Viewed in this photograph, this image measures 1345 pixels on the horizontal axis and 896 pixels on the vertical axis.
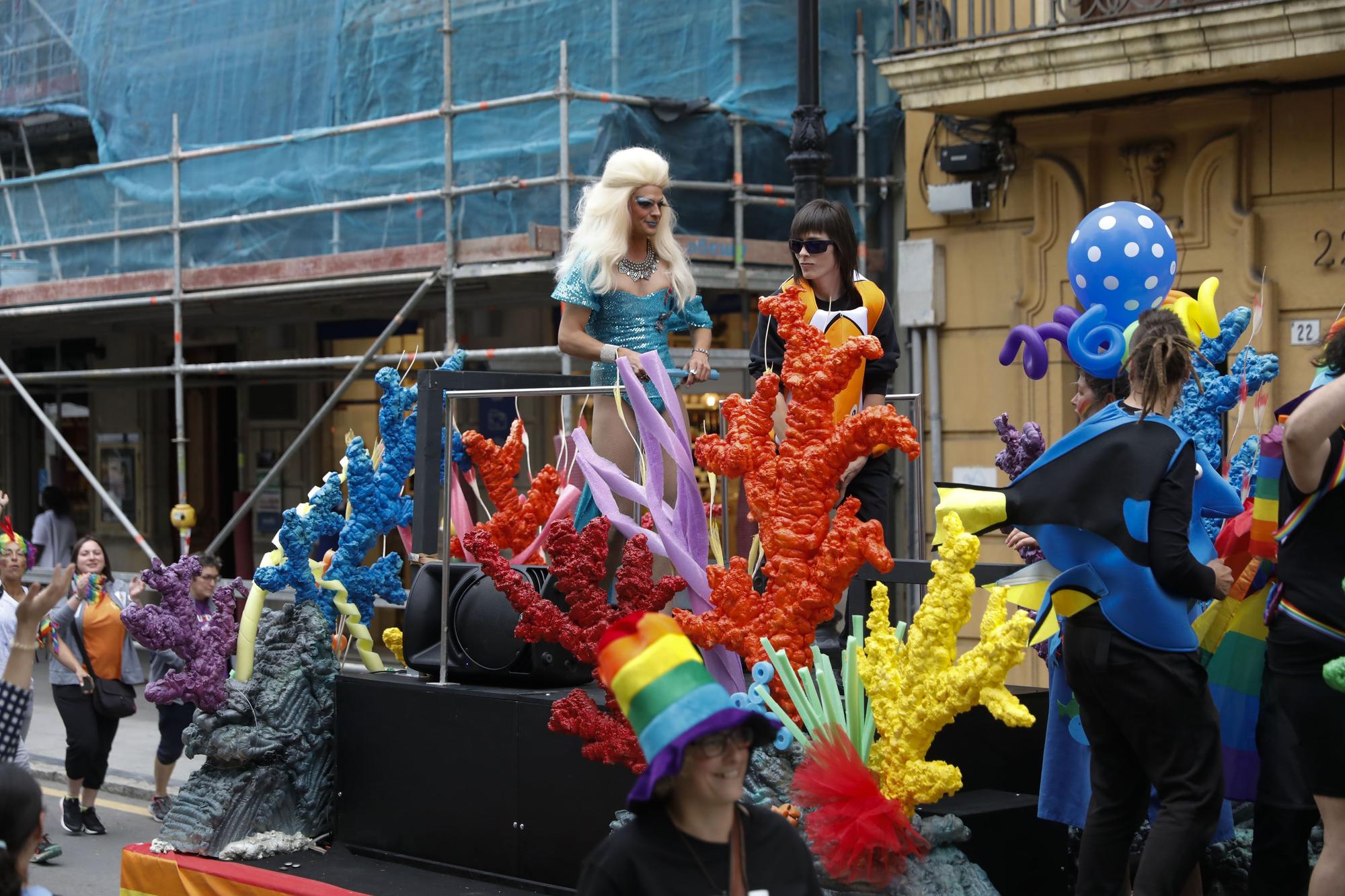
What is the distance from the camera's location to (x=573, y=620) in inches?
181

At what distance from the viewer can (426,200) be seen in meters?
10.8

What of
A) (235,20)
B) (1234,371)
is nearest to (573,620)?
(1234,371)

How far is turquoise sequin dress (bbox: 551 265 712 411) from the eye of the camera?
18.3ft

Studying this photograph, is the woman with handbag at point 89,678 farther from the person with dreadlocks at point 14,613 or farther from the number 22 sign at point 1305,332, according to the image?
the number 22 sign at point 1305,332

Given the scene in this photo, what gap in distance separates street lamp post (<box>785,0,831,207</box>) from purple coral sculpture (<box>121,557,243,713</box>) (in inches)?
155

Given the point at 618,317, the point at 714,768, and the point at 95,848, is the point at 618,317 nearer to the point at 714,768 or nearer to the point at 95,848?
the point at 714,768

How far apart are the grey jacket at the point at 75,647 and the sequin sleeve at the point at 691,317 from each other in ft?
14.0

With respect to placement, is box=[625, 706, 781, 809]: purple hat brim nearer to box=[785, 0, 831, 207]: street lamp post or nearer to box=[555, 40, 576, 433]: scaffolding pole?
box=[785, 0, 831, 207]: street lamp post

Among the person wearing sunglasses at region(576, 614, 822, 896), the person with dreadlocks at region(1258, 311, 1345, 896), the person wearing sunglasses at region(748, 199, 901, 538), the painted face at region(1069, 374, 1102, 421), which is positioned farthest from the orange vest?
the person wearing sunglasses at region(576, 614, 822, 896)

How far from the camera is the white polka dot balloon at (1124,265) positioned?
4.61 metres

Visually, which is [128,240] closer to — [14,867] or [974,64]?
[974,64]

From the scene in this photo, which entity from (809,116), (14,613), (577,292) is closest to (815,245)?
(577,292)

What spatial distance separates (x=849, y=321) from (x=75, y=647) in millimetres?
5464

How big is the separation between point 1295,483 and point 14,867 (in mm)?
2799
